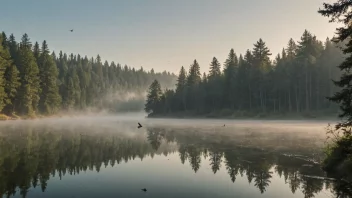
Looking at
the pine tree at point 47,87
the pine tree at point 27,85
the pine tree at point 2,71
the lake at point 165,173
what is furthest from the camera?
the pine tree at point 47,87

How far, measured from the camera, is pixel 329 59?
80.5 m

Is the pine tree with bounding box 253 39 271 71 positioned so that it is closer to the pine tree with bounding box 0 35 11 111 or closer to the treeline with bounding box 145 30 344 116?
the treeline with bounding box 145 30 344 116

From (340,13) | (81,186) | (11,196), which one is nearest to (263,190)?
(81,186)

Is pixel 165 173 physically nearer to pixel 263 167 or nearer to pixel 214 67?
pixel 263 167

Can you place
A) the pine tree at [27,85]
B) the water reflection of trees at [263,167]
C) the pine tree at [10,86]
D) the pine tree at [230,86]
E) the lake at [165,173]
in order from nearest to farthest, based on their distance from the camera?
the lake at [165,173] < the water reflection of trees at [263,167] < the pine tree at [10,86] < the pine tree at [27,85] < the pine tree at [230,86]

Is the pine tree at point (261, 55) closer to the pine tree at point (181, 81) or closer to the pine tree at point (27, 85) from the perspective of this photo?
the pine tree at point (181, 81)

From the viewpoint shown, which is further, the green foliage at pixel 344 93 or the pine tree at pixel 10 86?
the pine tree at pixel 10 86

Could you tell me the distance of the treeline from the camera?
81250 mm

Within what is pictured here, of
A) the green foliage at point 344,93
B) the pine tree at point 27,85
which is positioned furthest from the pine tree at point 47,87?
the green foliage at point 344,93

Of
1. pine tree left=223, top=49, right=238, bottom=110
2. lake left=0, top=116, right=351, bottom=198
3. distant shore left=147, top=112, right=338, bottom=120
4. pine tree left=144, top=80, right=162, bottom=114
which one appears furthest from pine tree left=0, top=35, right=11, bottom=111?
pine tree left=223, top=49, right=238, bottom=110

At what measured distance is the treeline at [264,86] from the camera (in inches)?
3199

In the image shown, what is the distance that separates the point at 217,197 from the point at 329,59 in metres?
79.1

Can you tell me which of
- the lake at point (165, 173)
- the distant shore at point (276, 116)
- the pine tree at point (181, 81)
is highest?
the pine tree at point (181, 81)

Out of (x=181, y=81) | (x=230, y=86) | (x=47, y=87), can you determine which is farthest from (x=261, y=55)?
(x=47, y=87)
